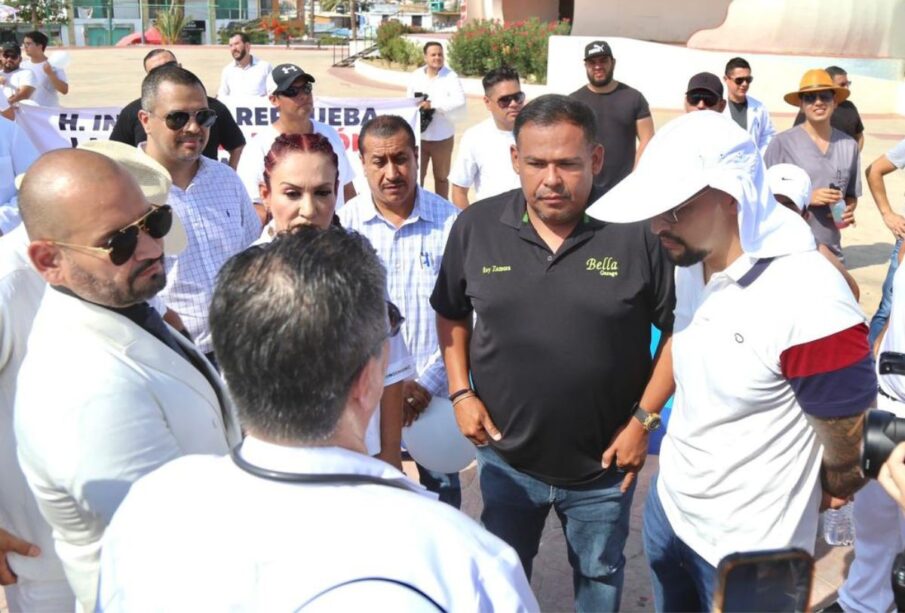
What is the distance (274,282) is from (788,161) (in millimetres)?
5363

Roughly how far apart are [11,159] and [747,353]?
3.66 metres

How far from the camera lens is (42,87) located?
10.7m

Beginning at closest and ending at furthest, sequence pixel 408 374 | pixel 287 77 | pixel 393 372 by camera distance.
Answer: pixel 393 372 → pixel 408 374 → pixel 287 77

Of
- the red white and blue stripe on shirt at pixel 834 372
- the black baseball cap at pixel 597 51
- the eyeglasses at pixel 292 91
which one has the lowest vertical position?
the red white and blue stripe on shirt at pixel 834 372

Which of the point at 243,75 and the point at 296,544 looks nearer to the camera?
the point at 296,544

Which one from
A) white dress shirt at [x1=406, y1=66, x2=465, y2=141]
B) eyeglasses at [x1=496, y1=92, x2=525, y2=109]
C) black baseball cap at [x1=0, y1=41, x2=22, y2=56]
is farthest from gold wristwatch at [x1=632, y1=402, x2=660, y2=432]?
black baseball cap at [x1=0, y1=41, x2=22, y2=56]

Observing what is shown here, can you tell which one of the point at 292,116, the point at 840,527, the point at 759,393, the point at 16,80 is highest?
the point at 292,116

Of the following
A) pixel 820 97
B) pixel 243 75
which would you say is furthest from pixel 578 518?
pixel 243 75

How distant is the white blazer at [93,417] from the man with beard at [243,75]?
362 inches

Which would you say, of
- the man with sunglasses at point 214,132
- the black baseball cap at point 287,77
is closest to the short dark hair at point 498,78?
the black baseball cap at point 287,77

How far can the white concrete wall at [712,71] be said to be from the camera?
1916 centimetres

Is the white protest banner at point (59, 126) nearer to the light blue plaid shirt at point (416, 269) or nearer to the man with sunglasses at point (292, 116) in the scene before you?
the man with sunglasses at point (292, 116)

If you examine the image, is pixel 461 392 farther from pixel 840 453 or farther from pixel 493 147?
pixel 493 147

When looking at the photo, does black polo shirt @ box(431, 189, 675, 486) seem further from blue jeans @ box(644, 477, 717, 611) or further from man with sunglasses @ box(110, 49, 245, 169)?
man with sunglasses @ box(110, 49, 245, 169)
